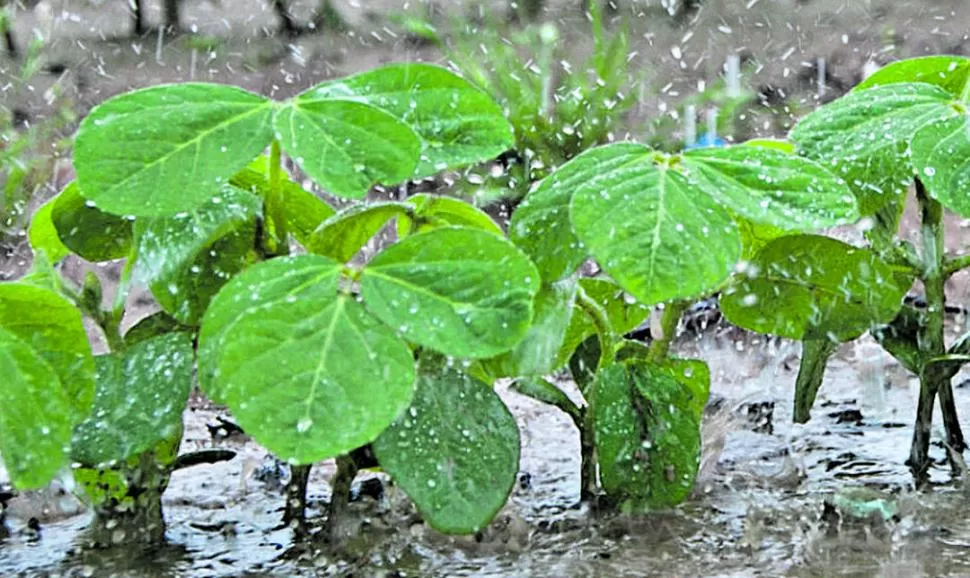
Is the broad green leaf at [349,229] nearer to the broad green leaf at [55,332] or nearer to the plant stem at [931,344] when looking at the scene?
the broad green leaf at [55,332]

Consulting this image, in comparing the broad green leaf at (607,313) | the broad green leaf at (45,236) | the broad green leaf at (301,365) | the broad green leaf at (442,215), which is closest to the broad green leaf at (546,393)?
the broad green leaf at (607,313)

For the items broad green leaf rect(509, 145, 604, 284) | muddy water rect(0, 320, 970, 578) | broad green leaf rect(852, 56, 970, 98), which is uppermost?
broad green leaf rect(852, 56, 970, 98)

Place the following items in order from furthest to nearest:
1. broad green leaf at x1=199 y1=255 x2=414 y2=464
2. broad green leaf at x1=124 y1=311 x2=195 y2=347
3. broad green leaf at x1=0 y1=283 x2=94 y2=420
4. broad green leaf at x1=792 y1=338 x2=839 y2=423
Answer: broad green leaf at x1=792 y1=338 x2=839 y2=423
broad green leaf at x1=124 y1=311 x2=195 y2=347
broad green leaf at x1=0 y1=283 x2=94 y2=420
broad green leaf at x1=199 y1=255 x2=414 y2=464

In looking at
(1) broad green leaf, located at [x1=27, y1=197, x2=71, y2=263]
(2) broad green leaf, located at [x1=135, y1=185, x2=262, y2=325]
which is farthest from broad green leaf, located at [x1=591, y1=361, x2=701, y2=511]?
(1) broad green leaf, located at [x1=27, y1=197, x2=71, y2=263]

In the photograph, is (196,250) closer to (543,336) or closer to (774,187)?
(543,336)

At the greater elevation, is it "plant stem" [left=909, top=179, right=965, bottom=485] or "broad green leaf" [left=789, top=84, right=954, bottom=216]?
"broad green leaf" [left=789, top=84, right=954, bottom=216]

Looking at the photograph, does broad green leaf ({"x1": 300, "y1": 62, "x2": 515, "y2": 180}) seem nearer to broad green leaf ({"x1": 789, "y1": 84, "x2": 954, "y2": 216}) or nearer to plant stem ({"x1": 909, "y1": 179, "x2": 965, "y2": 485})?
broad green leaf ({"x1": 789, "y1": 84, "x2": 954, "y2": 216})

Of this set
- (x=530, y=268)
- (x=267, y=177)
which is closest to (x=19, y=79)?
(x=267, y=177)

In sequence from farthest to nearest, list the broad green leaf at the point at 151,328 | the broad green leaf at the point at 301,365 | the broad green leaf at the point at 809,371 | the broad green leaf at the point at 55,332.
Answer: the broad green leaf at the point at 809,371, the broad green leaf at the point at 151,328, the broad green leaf at the point at 55,332, the broad green leaf at the point at 301,365
